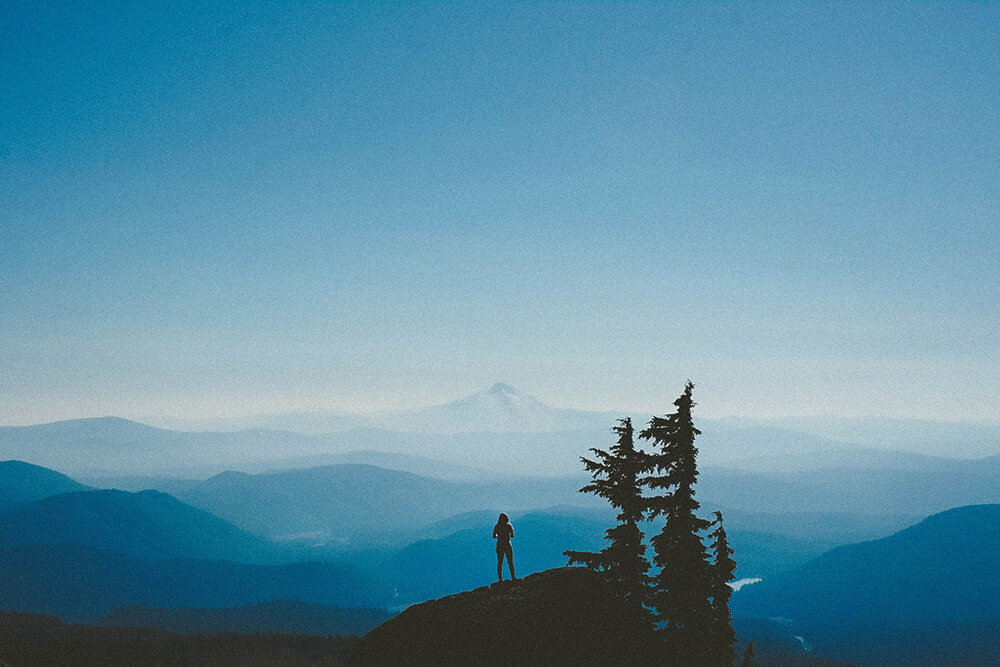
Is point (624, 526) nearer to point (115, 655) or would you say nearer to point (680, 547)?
point (680, 547)

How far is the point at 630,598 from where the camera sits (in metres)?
28.9

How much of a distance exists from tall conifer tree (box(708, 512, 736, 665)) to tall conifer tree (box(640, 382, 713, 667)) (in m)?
0.52

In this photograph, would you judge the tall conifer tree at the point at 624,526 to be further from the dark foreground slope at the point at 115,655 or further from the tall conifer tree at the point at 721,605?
the dark foreground slope at the point at 115,655

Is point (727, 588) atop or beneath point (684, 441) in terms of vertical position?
beneath

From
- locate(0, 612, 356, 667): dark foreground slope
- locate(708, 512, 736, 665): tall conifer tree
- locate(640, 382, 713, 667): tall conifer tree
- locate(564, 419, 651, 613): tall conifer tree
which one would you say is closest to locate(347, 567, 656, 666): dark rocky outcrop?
locate(564, 419, 651, 613): tall conifer tree

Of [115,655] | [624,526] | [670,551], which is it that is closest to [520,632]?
[624,526]

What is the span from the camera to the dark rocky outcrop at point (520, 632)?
82.7 feet

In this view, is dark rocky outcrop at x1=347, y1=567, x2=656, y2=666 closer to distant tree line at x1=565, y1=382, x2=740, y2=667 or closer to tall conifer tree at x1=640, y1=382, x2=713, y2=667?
distant tree line at x1=565, y1=382, x2=740, y2=667

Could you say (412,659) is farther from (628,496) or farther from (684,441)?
(684,441)

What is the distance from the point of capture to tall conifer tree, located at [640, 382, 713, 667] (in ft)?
91.9

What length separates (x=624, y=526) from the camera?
96.8 feet

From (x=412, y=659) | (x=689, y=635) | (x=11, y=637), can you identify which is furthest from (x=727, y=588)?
(x=11, y=637)

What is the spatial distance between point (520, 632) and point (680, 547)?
850cm

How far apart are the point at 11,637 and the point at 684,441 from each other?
23636 centimetres
